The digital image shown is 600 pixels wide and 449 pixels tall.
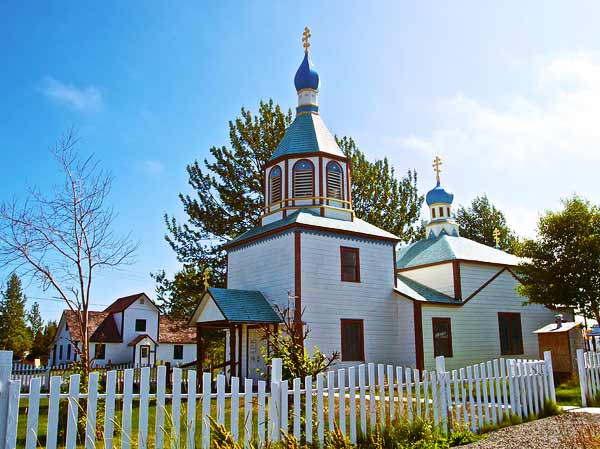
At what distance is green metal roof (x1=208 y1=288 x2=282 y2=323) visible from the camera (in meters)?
18.7

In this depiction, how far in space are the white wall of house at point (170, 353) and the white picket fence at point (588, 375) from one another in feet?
111

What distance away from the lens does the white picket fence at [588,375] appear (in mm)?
12727

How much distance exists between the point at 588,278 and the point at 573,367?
3.08 m

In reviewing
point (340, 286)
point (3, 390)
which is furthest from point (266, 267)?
point (3, 390)

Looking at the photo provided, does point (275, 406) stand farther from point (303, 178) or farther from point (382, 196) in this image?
point (382, 196)

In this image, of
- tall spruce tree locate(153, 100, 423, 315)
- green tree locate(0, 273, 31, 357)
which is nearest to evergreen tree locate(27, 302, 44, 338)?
green tree locate(0, 273, 31, 357)

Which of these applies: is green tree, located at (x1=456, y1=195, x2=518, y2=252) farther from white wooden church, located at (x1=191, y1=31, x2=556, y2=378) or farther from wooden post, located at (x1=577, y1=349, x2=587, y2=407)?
wooden post, located at (x1=577, y1=349, x2=587, y2=407)

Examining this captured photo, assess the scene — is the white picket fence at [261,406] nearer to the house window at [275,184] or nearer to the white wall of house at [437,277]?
the white wall of house at [437,277]

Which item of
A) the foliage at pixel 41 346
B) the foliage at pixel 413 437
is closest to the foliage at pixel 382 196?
the foliage at pixel 413 437

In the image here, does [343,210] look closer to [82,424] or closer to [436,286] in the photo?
[436,286]

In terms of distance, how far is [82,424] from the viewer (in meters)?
Answer: 9.90

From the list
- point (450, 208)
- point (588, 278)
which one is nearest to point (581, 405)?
point (588, 278)

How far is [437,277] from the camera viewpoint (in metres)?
25.2

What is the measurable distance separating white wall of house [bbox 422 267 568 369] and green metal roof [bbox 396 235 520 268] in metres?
0.97
